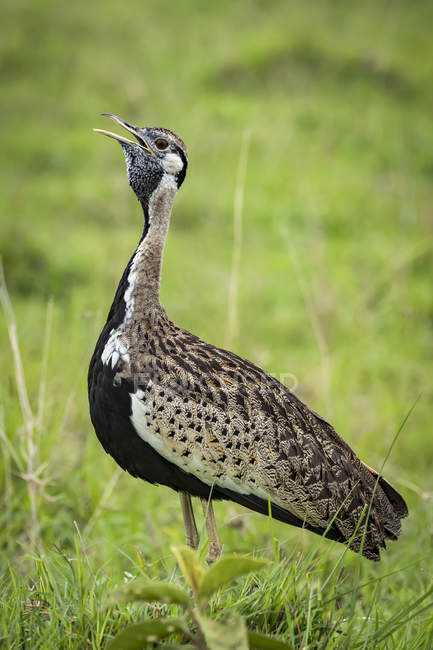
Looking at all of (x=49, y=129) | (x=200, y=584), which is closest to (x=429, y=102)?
(x=49, y=129)

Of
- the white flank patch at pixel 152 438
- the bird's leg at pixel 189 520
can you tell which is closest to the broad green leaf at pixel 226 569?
the white flank patch at pixel 152 438

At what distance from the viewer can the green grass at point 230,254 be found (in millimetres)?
2875

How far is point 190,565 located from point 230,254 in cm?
590

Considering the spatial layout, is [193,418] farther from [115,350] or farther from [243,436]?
[115,350]

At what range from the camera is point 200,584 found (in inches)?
66.9

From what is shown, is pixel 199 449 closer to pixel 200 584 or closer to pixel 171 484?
pixel 171 484

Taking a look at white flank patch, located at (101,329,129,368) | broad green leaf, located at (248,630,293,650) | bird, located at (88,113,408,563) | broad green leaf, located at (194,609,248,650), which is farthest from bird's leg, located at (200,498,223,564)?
broad green leaf, located at (194,609,248,650)

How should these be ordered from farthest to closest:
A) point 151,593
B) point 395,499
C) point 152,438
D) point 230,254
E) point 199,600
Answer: point 230,254, point 395,499, point 152,438, point 199,600, point 151,593

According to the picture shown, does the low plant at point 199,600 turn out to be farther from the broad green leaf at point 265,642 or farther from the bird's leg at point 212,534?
the bird's leg at point 212,534

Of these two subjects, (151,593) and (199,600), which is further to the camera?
(199,600)

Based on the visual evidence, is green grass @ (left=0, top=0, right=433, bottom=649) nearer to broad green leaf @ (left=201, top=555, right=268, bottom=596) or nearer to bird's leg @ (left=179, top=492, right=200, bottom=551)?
Result: bird's leg @ (left=179, top=492, right=200, bottom=551)

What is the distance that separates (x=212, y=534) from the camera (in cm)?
266

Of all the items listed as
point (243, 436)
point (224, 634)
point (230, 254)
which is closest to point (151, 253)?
point (243, 436)

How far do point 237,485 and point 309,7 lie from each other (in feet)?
32.2
